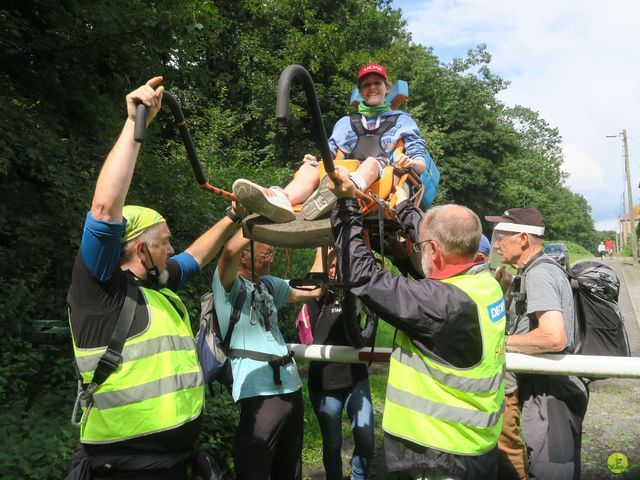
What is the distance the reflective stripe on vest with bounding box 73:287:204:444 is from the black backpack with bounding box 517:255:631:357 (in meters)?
2.07

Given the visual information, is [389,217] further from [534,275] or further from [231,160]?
[231,160]

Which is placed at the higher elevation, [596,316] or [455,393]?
[596,316]

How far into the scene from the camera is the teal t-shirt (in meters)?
3.03

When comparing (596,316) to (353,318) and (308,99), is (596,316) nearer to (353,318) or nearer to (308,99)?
(353,318)

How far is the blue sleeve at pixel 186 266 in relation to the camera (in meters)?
2.75

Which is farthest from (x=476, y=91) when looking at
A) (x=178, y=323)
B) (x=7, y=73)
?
(x=178, y=323)

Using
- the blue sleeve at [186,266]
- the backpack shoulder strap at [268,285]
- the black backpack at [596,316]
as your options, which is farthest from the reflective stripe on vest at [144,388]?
the black backpack at [596,316]

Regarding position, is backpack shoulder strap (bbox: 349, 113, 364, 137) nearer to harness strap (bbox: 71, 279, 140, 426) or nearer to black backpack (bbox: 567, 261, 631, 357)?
black backpack (bbox: 567, 261, 631, 357)

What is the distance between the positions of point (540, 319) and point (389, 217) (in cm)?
113

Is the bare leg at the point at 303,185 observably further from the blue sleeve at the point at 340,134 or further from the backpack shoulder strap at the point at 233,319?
the backpack shoulder strap at the point at 233,319

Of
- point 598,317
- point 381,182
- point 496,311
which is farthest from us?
point 598,317

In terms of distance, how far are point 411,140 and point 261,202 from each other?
3.82 ft

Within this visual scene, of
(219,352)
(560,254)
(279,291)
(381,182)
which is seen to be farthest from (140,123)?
(560,254)

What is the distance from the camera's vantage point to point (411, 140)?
307cm
